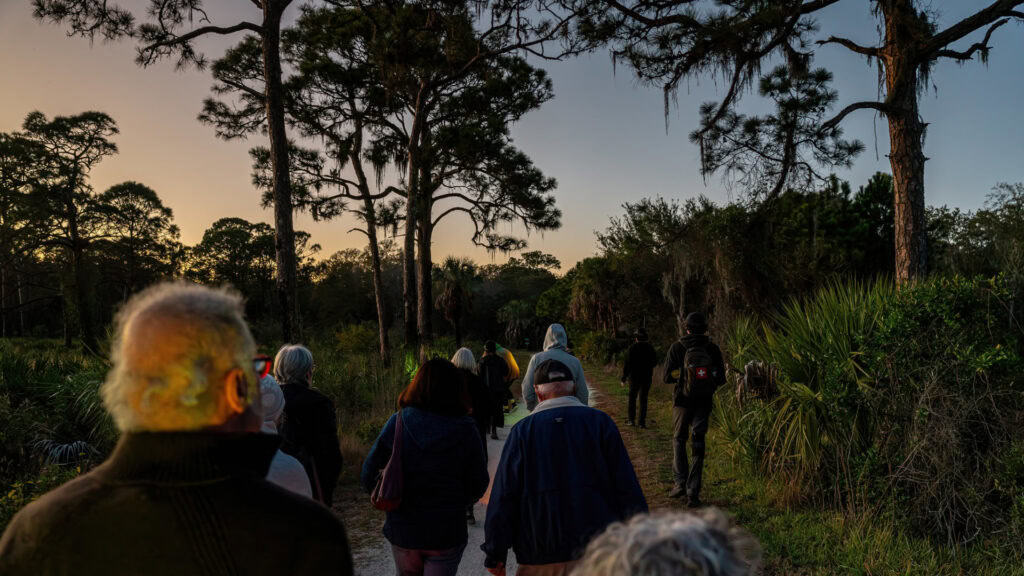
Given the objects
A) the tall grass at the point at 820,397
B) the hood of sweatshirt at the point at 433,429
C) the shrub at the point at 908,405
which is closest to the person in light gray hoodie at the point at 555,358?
the hood of sweatshirt at the point at 433,429

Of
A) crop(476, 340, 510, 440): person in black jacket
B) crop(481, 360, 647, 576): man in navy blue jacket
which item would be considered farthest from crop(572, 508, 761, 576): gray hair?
crop(476, 340, 510, 440): person in black jacket

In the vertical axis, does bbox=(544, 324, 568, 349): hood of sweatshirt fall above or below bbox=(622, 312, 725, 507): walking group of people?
above

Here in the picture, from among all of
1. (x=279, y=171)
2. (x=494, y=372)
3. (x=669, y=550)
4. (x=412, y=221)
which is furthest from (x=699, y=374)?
(x=412, y=221)

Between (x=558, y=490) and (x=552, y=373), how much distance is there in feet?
2.09

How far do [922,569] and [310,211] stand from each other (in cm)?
2256

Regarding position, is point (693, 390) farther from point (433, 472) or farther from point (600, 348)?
point (600, 348)

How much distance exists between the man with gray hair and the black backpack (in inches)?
234

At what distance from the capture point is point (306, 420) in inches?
163

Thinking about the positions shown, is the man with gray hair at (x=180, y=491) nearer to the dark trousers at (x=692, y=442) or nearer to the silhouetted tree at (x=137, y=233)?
the dark trousers at (x=692, y=442)

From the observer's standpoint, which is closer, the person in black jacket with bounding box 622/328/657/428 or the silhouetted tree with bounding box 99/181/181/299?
the person in black jacket with bounding box 622/328/657/428

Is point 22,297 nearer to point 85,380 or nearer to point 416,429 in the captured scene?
point 85,380

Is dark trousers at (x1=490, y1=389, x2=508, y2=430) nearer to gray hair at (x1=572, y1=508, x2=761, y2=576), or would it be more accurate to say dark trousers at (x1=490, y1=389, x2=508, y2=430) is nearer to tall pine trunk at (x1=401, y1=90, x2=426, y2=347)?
gray hair at (x1=572, y1=508, x2=761, y2=576)

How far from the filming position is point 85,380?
7.44 meters

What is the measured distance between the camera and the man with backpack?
666cm
